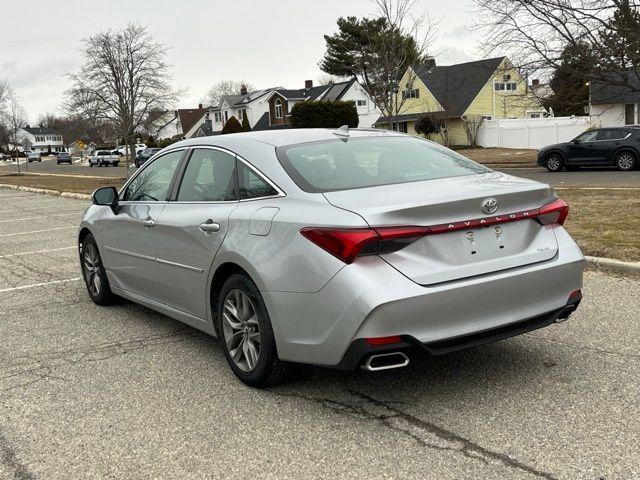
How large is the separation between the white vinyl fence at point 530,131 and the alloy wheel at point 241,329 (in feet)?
124

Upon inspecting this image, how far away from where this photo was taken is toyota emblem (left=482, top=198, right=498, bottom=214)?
3.60 metres

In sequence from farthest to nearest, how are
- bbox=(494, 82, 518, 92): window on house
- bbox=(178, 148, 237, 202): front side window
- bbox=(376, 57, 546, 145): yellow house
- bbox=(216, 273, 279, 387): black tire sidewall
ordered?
bbox=(494, 82, 518, 92): window on house
bbox=(376, 57, 546, 145): yellow house
bbox=(178, 148, 237, 202): front side window
bbox=(216, 273, 279, 387): black tire sidewall

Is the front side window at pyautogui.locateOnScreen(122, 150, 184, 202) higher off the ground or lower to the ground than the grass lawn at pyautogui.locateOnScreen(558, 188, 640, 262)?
higher

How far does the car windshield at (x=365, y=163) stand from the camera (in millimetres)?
3994

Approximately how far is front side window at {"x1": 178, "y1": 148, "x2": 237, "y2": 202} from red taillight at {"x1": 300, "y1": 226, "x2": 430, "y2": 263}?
113 centimetres

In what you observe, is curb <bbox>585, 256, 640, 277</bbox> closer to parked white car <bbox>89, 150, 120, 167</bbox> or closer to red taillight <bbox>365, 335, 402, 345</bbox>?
red taillight <bbox>365, 335, 402, 345</bbox>

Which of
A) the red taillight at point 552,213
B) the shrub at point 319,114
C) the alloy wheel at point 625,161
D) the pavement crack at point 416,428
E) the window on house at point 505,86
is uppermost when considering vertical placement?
the window on house at point 505,86

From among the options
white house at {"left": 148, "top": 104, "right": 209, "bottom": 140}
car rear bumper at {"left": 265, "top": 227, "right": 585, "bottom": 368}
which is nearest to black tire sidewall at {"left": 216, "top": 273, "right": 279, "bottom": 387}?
car rear bumper at {"left": 265, "top": 227, "right": 585, "bottom": 368}

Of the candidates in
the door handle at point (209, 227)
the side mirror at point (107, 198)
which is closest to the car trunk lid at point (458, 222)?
the door handle at point (209, 227)

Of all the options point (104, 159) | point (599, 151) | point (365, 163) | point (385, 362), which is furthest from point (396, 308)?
point (104, 159)

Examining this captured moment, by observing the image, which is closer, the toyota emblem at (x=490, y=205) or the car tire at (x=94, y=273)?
the toyota emblem at (x=490, y=205)

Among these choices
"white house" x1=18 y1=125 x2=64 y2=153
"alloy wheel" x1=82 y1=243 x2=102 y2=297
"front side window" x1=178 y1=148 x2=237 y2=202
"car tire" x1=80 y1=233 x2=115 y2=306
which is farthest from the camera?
"white house" x1=18 y1=125 x2=64 y2=153

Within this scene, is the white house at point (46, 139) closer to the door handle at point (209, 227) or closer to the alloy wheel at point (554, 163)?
the alloy wheel at point (554, 163)

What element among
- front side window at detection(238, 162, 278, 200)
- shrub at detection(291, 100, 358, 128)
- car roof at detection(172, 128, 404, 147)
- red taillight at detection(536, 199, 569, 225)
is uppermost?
shrub at detection(291, 100, 358, 128)
